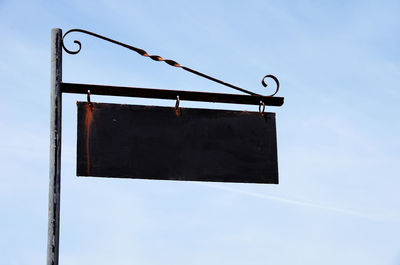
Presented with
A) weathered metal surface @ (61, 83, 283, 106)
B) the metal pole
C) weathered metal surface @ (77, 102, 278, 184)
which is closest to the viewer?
the metal pole

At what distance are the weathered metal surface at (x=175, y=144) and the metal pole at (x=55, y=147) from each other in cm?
17

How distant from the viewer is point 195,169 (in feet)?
14.0

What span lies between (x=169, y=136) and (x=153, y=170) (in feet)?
1.02

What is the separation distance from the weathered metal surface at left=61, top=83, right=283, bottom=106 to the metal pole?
10 cm

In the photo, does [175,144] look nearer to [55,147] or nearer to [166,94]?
[166,94]

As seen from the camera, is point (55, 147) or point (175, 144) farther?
point (175, 144)

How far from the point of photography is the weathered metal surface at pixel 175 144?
4.17m

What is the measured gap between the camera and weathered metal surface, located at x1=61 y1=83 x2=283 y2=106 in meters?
4.30

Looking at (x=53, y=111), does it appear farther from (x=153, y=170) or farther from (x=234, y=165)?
(x=234, y=165)

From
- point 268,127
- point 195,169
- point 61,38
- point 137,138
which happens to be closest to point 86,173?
point 137,138

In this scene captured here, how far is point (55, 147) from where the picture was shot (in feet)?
13.4

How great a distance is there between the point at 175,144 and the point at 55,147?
95cm

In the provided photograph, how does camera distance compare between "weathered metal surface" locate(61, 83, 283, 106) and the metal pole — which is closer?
the metal pole

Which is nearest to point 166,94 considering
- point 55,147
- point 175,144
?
point 175,144
